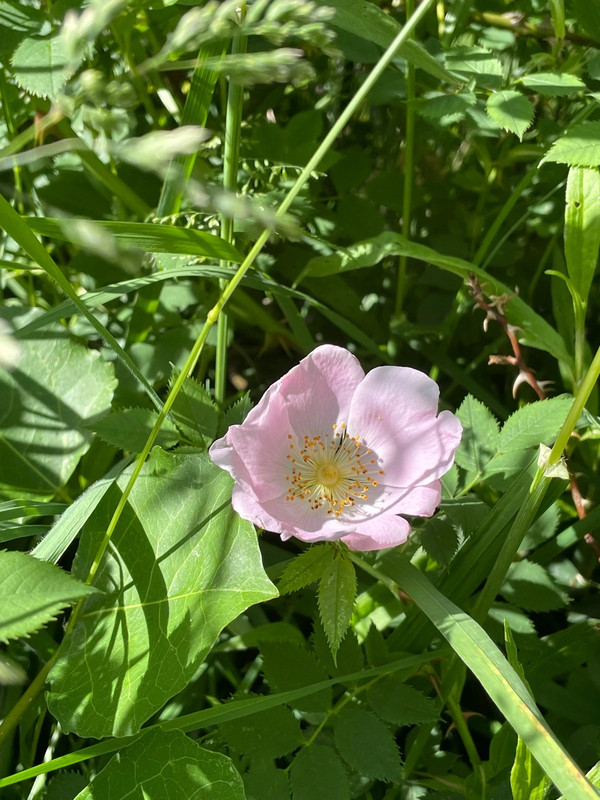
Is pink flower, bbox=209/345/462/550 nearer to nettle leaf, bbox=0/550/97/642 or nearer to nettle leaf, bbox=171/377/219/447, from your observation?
nettle leaf, bbox=171/377/219/447

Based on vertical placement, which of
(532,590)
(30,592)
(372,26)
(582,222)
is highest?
(372,26)

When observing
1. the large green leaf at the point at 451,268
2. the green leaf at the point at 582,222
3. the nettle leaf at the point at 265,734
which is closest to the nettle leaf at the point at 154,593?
the nettle leaf at the point at 265,734

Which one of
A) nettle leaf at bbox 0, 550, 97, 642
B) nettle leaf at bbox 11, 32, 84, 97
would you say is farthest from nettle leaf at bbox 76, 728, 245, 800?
nettle leaf at bbox 11, 32, 84, 97

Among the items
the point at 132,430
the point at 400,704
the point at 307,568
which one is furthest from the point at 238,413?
the point at 400,704

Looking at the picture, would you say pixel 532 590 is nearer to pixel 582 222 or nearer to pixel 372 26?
pixel 582 222

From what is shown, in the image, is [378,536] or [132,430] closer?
[378,536]

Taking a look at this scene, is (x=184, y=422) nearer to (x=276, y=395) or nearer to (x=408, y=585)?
(x=276, y=395)

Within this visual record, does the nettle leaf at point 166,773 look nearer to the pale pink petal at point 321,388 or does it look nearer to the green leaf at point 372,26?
the pale pink petal at point 321,388
